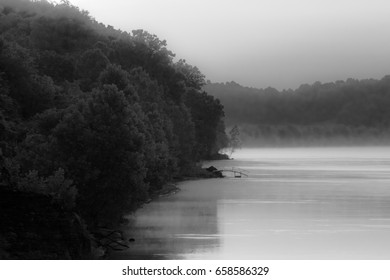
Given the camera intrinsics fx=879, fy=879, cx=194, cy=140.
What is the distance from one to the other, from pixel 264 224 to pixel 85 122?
1730 cm

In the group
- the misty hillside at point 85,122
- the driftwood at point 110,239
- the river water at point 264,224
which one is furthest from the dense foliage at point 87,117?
the river water at point 264,224

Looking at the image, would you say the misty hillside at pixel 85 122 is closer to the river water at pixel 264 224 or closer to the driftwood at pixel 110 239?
the driftwood at pixel 110 239

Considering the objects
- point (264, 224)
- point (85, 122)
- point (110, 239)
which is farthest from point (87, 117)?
point (264, 224)

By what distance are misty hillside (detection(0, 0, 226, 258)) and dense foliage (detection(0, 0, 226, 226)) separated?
0.25 feet

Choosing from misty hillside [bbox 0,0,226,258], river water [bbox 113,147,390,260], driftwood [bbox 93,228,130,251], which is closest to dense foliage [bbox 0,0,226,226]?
misty hillside [bbox 0,0,226,258]

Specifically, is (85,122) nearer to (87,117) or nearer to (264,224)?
(87,117)

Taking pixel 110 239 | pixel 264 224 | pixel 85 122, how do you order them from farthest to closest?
1. pixel 264 224
2. pixel 85 122
3. pixel 110 239

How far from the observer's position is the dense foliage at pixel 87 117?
195 feet

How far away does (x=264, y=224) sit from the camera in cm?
7000

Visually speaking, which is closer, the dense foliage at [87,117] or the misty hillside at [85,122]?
the misty hillside at [85,122]

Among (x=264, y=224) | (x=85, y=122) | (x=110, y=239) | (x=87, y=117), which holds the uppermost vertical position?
(x=87, y=117)

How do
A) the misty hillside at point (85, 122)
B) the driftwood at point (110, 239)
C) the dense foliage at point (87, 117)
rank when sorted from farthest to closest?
the dense foliage at point (87, 117) < the misty hillside at point (85, 122) < the driftwood at point (110, 239)

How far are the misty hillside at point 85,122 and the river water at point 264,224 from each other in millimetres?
3493

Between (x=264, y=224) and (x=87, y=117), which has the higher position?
(x=87, y=117)
